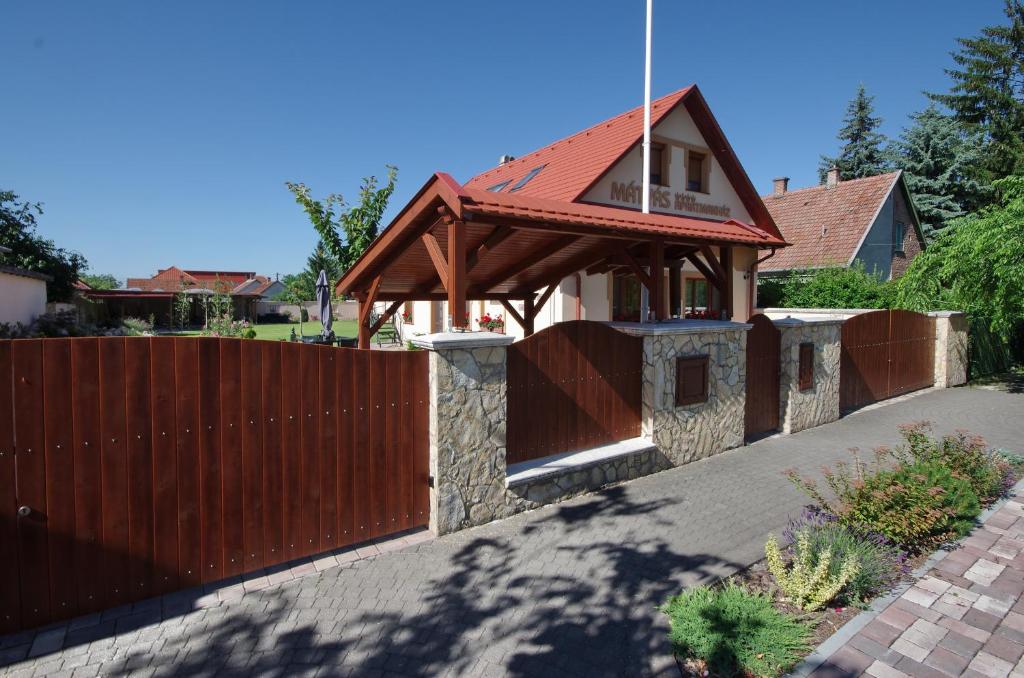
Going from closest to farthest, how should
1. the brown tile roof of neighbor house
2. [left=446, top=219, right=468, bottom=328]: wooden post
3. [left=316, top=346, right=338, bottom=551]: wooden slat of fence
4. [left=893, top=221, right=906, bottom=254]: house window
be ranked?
1. [left=316, top=346, right=338, bottom=551]: wooden slat of fence
2. [left=446, top=219, right=468, bottom=328]: wooden post
3. the brown tile roof of neighbor house
4. [left=893, top=221, right=906, bottom=254]: house window

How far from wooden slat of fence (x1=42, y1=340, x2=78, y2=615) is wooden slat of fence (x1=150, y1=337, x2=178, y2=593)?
0.47 meters

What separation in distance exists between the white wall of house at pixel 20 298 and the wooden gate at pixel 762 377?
22.5 m

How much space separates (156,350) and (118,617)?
184 cm

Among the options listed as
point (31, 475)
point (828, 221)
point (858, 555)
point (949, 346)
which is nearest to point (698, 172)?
point (949, 346)

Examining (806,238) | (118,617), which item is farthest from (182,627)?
(806,238)

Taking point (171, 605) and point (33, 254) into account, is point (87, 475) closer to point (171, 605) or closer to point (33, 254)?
point (171, 605)

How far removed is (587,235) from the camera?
252 inches

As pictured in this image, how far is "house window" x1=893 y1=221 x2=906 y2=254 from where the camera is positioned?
23547mm

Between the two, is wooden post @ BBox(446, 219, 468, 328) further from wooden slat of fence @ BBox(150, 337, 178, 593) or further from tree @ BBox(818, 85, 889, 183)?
tree @ BBox(818, 85, 889, 183)

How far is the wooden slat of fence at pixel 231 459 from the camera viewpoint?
413 centimetres

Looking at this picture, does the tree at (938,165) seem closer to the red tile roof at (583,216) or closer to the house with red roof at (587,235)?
the house with red roof at (587,235)

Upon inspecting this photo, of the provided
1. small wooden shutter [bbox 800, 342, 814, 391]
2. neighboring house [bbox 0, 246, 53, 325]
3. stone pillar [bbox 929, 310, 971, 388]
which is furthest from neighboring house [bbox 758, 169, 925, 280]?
neighboring house [bbox 0, 246, 53, 325]

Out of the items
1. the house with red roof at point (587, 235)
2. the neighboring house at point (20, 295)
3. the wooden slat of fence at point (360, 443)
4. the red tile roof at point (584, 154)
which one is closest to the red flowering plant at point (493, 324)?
the house with red roof at point (587, 235)

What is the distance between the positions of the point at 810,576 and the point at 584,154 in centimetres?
1185
